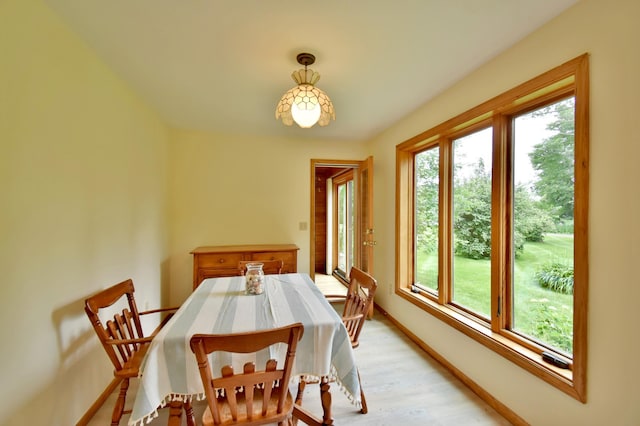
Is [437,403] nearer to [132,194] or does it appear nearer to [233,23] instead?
[233,23]

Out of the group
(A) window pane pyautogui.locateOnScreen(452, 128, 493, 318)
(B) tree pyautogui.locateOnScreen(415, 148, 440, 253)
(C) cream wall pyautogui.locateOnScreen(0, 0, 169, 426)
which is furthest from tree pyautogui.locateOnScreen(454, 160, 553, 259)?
Result: (C) cream wall pyautogui.locateOnScreen(0, 0, 169, 426)

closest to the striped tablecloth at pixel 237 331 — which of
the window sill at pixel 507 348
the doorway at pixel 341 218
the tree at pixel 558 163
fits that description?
the window sill at pixel 507 348

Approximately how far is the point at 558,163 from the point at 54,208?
9.36ft

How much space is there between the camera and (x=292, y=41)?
1.68 metres

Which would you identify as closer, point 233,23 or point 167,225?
point 233,23

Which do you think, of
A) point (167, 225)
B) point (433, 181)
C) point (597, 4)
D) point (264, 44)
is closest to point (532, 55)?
point (597, 4)

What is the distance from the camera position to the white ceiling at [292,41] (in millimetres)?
1404

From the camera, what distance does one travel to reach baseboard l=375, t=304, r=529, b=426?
171cm

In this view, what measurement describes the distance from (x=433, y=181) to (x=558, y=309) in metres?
1.50

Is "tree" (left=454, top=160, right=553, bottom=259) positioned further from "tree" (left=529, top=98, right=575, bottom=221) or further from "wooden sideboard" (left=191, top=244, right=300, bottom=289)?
"wooden sideboard" (left=191, top=244, right=300, bottom=289)

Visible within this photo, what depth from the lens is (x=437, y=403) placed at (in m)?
1.89

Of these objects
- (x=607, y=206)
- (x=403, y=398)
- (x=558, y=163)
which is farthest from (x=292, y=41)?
(x=403, y=398)

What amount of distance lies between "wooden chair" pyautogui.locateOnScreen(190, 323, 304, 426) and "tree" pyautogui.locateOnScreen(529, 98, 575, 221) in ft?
5.40

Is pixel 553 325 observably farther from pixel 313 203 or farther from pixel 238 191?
pixel 238 191
